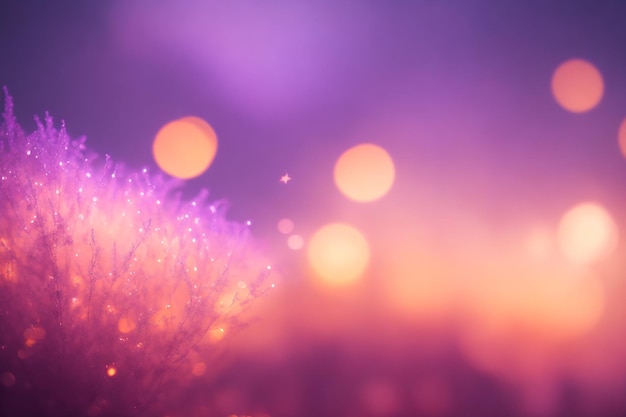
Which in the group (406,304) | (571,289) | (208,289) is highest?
(208,289)

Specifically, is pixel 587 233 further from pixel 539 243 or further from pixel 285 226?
pixel 285 226

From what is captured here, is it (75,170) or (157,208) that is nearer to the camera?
(75,170)

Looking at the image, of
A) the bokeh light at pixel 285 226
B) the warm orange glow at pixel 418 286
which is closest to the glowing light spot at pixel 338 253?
the bokeh light at pixel 285 226

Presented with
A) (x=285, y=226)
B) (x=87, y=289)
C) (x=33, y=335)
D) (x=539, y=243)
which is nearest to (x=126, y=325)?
(x=87, y=289)

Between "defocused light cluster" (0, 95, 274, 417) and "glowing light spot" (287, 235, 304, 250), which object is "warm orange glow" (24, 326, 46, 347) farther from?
"glowing light spot" (287, 235, 304, 250)

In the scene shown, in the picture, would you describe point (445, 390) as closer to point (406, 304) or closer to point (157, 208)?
point (406, 304)

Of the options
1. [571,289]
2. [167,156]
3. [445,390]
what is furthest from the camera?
[167,156]

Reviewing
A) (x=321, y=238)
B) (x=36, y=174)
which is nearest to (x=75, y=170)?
(x=36, y=174)

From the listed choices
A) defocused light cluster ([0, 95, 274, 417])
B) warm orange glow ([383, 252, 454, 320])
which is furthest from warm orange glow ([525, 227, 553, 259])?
defocused light cluster ([0, 95, 274, 417])
